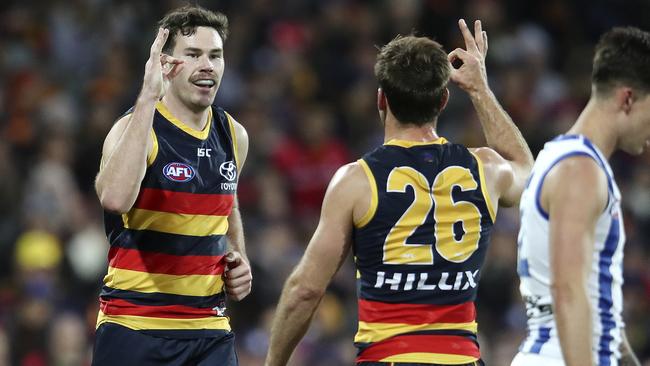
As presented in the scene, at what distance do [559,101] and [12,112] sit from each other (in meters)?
6.08

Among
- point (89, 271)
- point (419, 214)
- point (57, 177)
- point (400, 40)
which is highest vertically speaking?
point (400, 40)

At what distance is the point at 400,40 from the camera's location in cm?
530

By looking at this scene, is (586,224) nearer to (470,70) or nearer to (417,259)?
(417,259)

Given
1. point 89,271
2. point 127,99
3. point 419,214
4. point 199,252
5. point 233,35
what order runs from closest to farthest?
point 419,214
point 199,252
point 89,271
point 127,99
point 233,35

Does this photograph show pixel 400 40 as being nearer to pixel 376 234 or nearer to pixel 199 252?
pixel 376 234

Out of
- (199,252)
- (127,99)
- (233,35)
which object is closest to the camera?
(199,252)

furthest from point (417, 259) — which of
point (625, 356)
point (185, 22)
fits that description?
point (185, 22)

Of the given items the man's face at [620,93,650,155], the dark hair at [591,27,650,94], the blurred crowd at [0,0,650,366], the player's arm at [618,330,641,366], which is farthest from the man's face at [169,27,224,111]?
the blurred crowd at [0,0,650,366]

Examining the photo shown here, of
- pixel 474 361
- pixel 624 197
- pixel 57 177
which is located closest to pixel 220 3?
pixel 57 177

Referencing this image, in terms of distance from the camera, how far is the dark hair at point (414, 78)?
515 centimetres

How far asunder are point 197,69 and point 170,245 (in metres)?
0.90

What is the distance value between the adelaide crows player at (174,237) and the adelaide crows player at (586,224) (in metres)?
1.70

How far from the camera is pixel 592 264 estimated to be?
444 centimetres

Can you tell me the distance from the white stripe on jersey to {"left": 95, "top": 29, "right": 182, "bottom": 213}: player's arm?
177 cm
